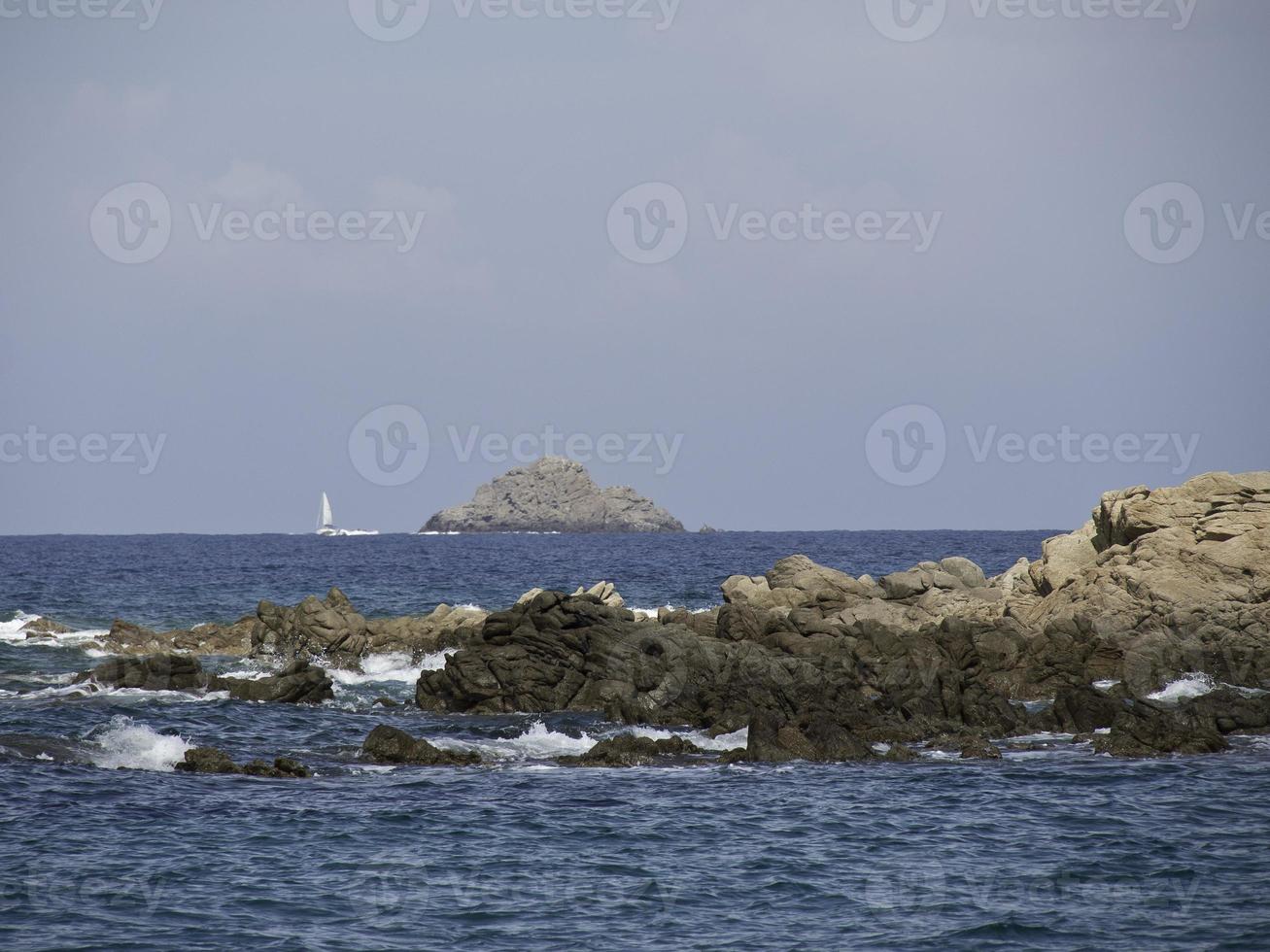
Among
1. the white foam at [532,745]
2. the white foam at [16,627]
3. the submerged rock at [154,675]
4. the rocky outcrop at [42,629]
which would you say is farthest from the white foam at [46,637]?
the white foam at [532,745]

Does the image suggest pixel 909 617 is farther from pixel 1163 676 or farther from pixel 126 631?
pixel 126 631

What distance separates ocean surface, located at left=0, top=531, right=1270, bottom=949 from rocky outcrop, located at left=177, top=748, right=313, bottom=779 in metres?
0.73

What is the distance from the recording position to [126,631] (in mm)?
55844

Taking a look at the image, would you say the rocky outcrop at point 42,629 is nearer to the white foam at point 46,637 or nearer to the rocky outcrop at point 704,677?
the white foam at point 46,637

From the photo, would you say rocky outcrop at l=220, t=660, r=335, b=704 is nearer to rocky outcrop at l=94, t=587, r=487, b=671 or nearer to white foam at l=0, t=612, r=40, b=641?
rocky outcrop at l=94, t=587, r=487, b=671

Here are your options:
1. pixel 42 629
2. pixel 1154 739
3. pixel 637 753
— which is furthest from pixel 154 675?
pixel 1154 739

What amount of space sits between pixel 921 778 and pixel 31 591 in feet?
244

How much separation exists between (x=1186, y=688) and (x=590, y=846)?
24153 mm

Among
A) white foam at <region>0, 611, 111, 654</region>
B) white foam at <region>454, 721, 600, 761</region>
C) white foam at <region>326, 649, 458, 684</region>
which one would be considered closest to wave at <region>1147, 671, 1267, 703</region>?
white foam at <region>454, 721, 600, 761</region>

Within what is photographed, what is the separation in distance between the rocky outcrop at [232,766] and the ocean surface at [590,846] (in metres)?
0.73

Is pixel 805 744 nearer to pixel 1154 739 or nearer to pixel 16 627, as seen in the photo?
pixel 1154 739

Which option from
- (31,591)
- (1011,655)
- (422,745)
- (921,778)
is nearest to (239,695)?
(422,745)

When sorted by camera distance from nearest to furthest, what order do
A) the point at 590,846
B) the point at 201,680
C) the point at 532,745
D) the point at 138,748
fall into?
1. the point at 590,846
2. the point at 138,748
3. the point at 532,745
4. the point at 201,680

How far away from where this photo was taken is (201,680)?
42.7 m
